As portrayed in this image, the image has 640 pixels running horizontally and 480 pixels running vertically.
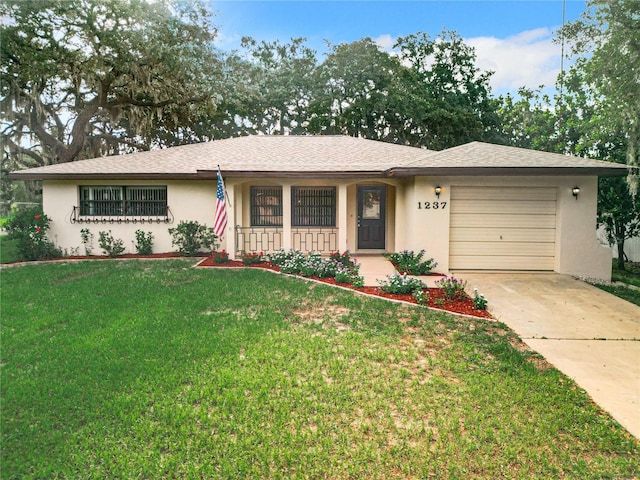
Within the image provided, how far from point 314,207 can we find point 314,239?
106 centimetres

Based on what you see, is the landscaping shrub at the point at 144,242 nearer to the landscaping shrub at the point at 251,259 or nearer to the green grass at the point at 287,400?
the landscaping shrub at the point at 251,259

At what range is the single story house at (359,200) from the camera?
970 cm

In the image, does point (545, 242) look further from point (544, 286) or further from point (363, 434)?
point (363, 434)

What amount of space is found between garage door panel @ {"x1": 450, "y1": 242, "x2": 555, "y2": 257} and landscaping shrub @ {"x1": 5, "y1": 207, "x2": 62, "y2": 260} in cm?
1189

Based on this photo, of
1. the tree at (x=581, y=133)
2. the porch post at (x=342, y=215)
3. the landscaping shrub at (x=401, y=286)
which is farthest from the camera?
the tree at (x=581, y=133)

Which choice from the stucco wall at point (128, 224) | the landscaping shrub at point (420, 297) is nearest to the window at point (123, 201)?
the stucco wall at point (128, 224)

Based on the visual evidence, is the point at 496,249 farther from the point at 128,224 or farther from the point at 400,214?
the point at 128,224

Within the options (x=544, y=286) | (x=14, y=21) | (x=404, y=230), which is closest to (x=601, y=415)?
(x=544, y=286)

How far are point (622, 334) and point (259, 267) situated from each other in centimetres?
764

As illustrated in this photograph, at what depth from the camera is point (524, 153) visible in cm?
1066

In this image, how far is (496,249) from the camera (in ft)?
33.2

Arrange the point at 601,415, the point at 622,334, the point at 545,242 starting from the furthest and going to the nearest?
the point at 545,242 → the point at 622,334 → the point at 601,415

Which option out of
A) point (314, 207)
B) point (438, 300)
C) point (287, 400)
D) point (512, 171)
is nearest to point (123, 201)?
point (314, 207)

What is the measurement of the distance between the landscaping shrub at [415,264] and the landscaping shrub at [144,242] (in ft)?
25.1
